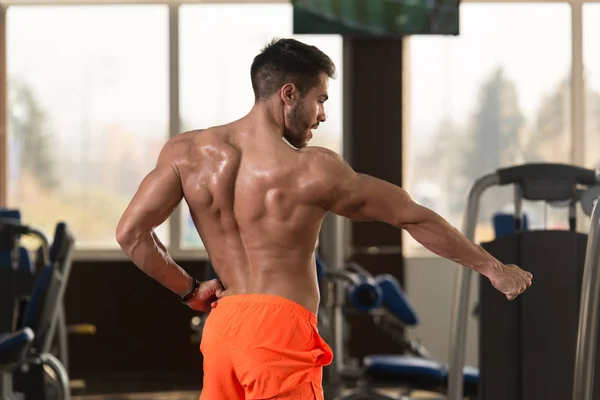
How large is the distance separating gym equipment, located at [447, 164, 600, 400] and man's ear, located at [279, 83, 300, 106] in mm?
1519

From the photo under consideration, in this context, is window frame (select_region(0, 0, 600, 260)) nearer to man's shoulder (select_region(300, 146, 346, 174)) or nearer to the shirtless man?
the shirtless man

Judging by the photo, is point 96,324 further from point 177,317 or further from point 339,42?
point 339,42

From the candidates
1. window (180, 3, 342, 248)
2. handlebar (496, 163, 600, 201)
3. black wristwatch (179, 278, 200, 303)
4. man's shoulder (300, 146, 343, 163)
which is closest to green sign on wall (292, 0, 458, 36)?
window (180, 3, 342, 248)

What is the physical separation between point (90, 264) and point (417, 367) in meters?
2.84

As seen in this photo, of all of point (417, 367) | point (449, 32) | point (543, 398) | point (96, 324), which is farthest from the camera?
point (96, 324)

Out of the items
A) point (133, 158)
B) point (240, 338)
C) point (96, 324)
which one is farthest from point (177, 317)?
point (240, 338)

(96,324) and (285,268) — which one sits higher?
(285,268)

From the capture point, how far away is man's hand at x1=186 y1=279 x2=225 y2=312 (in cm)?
225

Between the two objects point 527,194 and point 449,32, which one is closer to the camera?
point 527,194

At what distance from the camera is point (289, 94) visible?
2121mm

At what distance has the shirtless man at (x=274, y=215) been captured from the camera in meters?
2.06

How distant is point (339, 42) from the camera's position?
22.1 feet

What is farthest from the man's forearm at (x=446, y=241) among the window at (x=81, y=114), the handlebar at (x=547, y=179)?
the window at (x=81, y=114)

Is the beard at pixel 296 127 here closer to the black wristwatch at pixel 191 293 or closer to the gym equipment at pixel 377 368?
the black wristwatch at pixel 191 293
